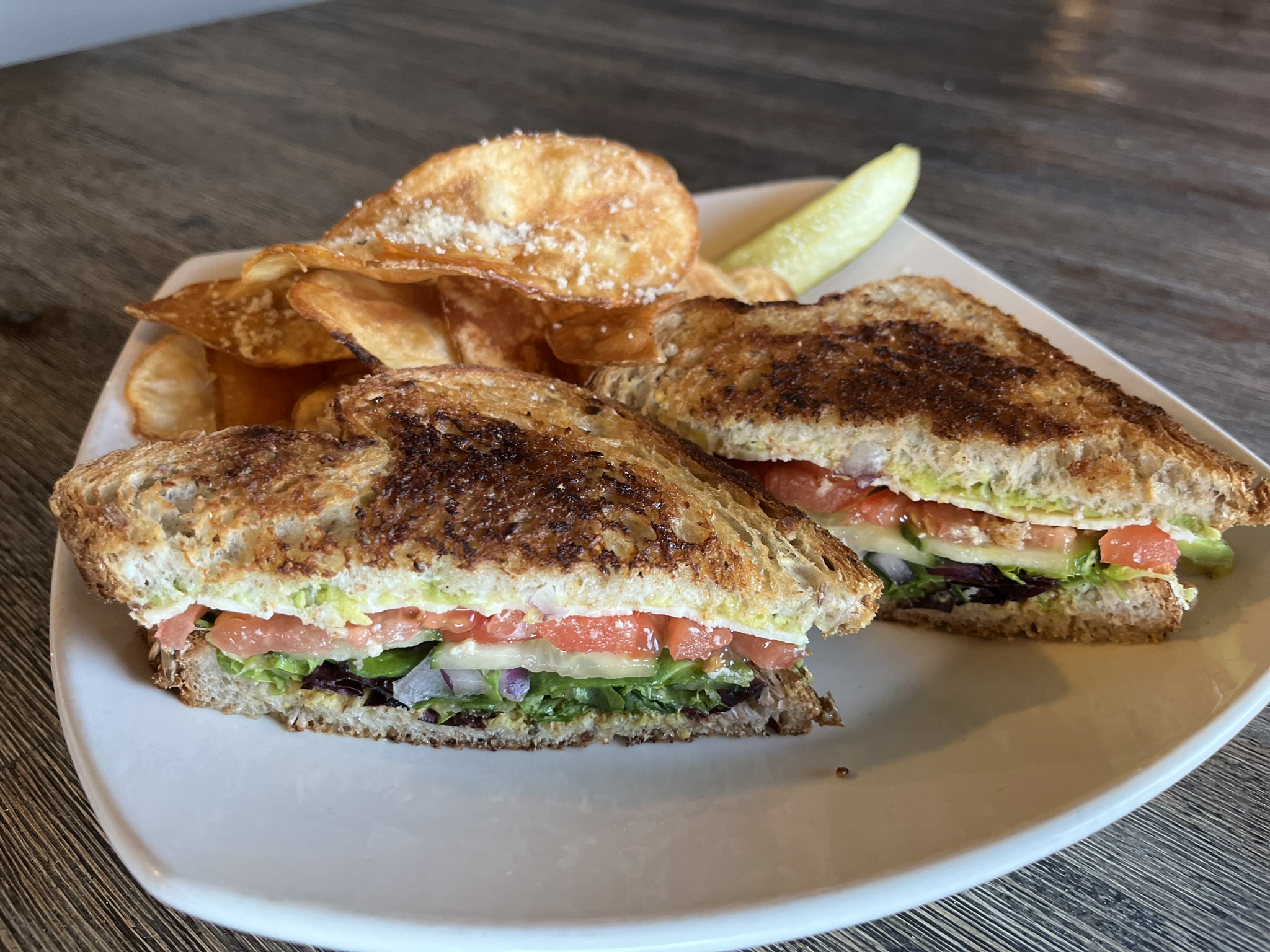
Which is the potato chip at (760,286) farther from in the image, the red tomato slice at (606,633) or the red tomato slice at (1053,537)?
the red tomato slice at (606,633)

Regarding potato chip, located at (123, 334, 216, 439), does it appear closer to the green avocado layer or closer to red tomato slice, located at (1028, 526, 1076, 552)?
the green avocado layer

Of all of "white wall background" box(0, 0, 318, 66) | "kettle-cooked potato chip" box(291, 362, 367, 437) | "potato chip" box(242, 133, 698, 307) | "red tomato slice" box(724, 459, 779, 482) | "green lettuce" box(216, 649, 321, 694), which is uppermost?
"white wall background" box(0, 0, 318, 66)

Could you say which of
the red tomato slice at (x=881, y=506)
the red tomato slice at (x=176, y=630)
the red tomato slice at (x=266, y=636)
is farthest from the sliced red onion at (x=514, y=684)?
the red tomato slice at (x=881, y=506)

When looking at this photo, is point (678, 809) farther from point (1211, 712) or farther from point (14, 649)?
point (14, 649)

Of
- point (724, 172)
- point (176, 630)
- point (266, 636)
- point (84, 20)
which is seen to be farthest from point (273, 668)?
point (84, 20)

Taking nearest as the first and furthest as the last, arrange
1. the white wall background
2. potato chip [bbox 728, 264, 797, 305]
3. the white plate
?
the white plate
potato chip [bbox 728, 264, 797, 305]
the white wall background

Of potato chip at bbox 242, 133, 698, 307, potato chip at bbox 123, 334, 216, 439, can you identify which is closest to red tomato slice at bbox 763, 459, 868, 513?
potato chip at bbox 242, 133, 698, 307
